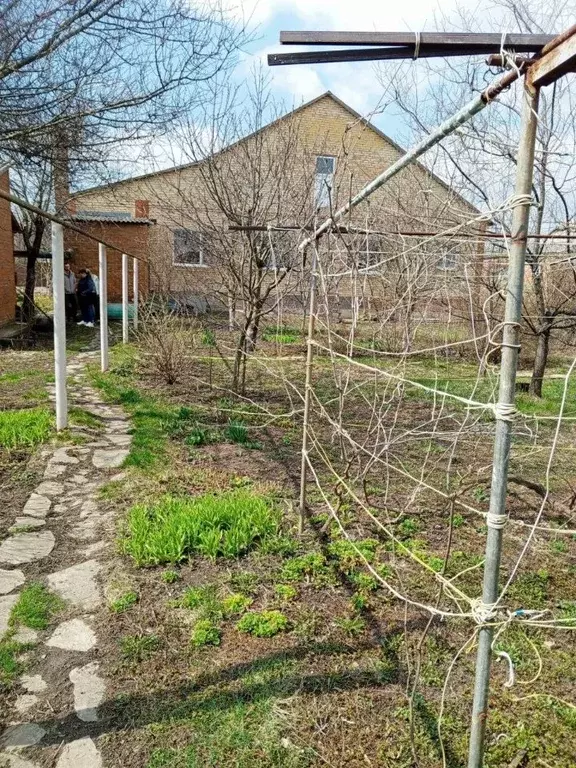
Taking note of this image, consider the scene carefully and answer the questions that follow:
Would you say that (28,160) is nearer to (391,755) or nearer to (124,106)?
(124,106)

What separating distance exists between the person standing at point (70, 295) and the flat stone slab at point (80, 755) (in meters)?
13.9

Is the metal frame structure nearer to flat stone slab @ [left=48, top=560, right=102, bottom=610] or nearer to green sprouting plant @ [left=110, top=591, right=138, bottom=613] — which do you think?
green sprouting plant @ [left=110, top=591, right=138, bottom=613]

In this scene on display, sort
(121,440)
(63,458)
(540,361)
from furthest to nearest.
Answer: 1. (540,361)
2. (121,440)
3. (63,458)

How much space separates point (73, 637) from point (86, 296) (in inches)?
501

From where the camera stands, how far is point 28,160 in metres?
7.05

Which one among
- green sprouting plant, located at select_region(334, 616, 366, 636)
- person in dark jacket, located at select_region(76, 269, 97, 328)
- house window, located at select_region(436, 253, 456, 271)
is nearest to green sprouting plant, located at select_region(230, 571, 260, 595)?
green sprouting plant, located at select_region(334, 616, 366, 636)

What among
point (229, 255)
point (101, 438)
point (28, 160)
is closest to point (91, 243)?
point (28, 160)

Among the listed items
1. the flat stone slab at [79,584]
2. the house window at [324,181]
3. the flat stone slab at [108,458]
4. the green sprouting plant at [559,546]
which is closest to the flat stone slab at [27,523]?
the flat stone slab at [79,584]

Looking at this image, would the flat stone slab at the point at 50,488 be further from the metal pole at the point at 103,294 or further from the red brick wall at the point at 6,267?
the red brick wall at the point at 6,267

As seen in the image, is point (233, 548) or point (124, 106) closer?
point (233, 548)

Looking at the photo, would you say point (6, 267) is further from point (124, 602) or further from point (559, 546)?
point (559, 546)

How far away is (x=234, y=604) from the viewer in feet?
8.62

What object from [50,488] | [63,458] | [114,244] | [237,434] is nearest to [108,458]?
[63,458]

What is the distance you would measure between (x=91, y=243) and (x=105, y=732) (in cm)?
1695
